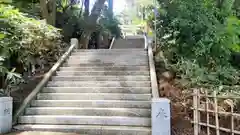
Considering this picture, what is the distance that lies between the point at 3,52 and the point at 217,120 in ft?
16.4

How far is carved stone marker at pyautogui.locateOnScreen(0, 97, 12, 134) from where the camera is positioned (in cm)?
546

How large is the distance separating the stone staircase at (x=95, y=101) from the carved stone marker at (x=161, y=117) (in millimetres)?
318

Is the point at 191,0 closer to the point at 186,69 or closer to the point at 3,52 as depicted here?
the point at 186,69

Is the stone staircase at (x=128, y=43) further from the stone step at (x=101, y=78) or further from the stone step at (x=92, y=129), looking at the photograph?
the stone step at (x=92, y=129)

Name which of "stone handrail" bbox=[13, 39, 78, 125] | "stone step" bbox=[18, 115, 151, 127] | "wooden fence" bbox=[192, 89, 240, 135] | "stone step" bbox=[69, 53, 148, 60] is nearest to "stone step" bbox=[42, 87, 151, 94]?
"stone handrail" bbox=[13, 39, 78, 125]

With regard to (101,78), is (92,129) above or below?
below

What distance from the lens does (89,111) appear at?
6.13 m

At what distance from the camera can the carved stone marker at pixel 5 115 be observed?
5457 millimetres

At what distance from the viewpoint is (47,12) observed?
37.5 ft

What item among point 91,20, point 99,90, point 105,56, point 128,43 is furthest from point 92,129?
point 128,43

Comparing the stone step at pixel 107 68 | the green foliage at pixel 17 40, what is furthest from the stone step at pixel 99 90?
the stone step at pixel 107 68

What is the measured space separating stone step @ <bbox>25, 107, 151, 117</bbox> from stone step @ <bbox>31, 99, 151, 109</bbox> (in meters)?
0.19

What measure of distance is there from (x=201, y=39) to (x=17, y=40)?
17.3 ft

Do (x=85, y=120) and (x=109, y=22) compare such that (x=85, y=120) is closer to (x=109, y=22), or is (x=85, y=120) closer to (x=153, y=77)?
(x=153, y=77)
